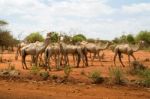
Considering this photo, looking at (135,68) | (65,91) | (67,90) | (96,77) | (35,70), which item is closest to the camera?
(65,91)

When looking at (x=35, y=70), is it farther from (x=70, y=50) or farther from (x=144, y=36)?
(x=144, y=36)

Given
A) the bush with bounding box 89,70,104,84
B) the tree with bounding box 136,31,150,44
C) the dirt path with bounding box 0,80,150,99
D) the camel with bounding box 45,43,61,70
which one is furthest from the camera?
the tree with bounding box 136,31,150,44

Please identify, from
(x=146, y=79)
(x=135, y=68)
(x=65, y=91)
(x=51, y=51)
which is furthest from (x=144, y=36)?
(x=65, y=91)

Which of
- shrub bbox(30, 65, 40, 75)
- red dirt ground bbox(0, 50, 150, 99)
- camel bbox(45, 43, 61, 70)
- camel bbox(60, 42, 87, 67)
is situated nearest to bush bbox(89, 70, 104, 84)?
red dirt ground bbox(0, 50, 150, 99)

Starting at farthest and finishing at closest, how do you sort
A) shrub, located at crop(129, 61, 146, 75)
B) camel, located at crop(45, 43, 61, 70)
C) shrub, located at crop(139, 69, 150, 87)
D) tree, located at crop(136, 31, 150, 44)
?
tree, located at crop(136, 31, 150, 44)
camel, located at crop(45, 43, 61, 70)
shrub, located at crop(129, 61, 146, 75)
shrub, located at crop(139, 69, 150, 87)

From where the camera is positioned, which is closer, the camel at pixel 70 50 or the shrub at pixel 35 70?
the shrub at pixel 35 70

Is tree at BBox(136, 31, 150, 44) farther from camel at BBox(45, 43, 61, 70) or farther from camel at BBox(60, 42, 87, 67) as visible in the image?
camel at BBox(45, 43, 61, 70)

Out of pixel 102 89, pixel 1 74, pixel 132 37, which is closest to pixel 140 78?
pixel 102 89

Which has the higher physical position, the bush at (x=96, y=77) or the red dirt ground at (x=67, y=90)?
the bush at (x=96, y=77)

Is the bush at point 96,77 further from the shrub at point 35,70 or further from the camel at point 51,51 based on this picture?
the camel at point 51,51

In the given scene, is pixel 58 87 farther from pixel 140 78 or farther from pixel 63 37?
pixel 63 37

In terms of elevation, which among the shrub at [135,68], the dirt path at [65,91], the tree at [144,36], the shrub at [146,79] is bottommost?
the dirt path at [65,91]

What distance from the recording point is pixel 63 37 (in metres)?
29.9

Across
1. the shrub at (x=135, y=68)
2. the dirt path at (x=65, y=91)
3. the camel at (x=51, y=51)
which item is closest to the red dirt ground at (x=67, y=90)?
the dirt path at (x=65, y=91)
